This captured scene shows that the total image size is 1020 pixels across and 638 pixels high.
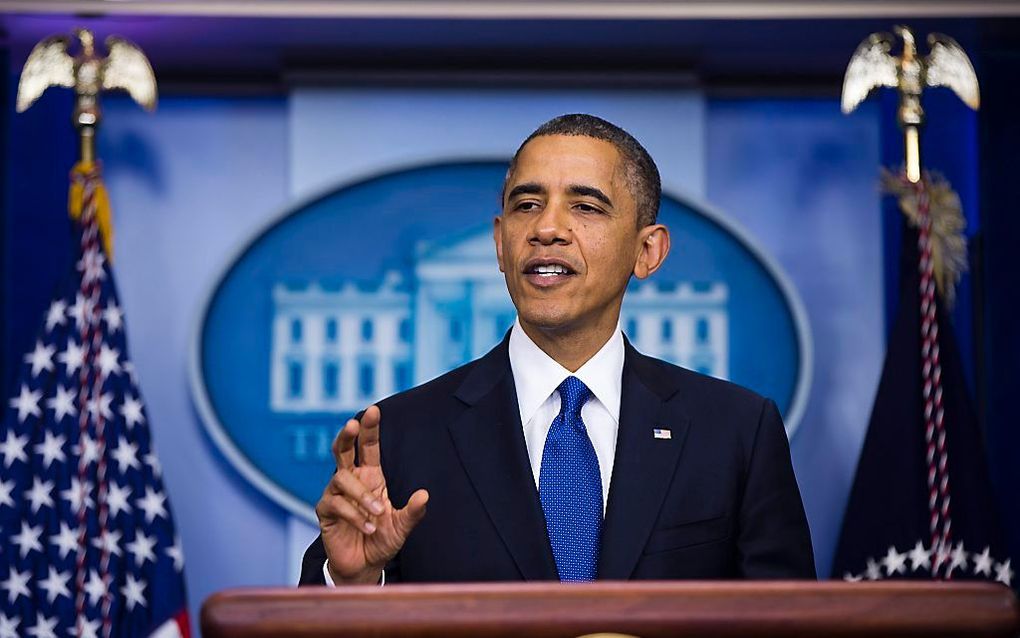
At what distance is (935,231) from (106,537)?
6.99 ft

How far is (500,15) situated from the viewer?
365cm

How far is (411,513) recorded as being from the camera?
1.56 m

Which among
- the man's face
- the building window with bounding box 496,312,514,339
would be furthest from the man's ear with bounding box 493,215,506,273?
the building window with bounding box 496,312,514,339

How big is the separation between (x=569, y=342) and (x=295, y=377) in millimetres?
1843

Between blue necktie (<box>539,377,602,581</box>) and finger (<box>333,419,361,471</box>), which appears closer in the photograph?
finger (<box>333,419,361,471</box>)

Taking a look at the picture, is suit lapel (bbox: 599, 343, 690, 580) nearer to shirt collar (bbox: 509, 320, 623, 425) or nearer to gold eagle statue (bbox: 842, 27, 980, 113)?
shirt collar (bbox: 509, 320, 623, 425)

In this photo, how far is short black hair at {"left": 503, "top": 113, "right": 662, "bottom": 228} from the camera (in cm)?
211

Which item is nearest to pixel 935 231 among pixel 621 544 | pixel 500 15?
pixel 500 15

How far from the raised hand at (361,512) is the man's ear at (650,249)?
2.39 ft

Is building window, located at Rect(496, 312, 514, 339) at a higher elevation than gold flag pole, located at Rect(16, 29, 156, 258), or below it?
below

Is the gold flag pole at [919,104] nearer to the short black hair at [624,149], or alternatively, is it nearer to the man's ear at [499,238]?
the short black hair at [624,149]

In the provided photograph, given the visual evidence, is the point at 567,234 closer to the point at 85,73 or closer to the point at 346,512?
the point at 346,512

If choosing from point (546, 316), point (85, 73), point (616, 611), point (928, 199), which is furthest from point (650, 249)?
point (85, 73)

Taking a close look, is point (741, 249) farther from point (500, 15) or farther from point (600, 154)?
point (600, 154)
